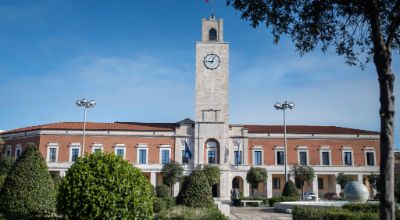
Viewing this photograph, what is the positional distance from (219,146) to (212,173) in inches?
194

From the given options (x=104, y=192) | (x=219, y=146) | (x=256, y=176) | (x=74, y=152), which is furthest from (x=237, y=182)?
(x=104, y=192)

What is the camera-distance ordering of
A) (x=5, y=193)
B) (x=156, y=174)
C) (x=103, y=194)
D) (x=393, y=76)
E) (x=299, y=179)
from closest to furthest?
(x=393, y=76), (x=103, y=194), (x=5, y=193), (x=299, y=179), (x=156, y=174)

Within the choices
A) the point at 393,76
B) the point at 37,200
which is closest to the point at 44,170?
the point at 37,200

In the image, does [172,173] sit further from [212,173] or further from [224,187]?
[224,187]

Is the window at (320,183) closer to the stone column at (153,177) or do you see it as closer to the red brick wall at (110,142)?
the red brick wall at (110,142)

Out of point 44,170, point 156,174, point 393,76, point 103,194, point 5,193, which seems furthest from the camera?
point 156,174

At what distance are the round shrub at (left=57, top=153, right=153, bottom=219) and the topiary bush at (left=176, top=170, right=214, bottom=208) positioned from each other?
4.82 meters

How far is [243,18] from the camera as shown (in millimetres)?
10297

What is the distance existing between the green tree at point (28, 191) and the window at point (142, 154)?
30081mm

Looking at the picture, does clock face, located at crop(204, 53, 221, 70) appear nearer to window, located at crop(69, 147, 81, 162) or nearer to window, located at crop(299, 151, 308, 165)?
window, located at crop(299, 151, 308, 165)

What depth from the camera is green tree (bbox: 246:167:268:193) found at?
40.6 meters

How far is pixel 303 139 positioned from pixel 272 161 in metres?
4.28

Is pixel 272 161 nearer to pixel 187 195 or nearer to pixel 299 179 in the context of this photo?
pixel 299 179

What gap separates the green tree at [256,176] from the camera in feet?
133
